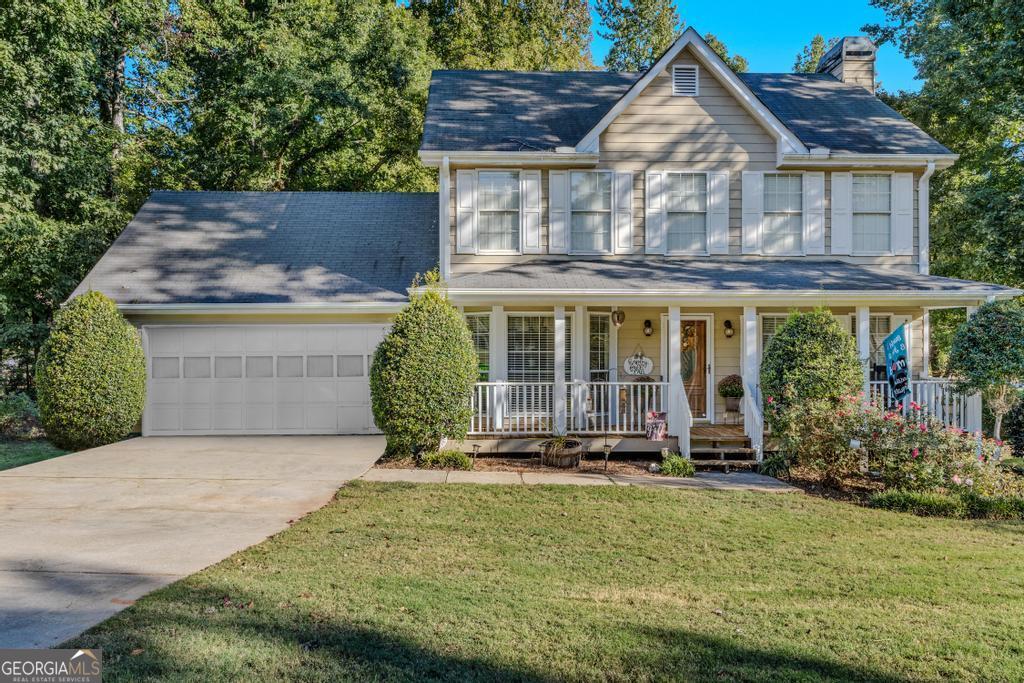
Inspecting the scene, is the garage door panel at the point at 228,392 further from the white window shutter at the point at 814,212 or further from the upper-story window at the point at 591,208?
the white window shutter at the point at 814,212

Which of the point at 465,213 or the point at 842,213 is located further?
the point at 842,213

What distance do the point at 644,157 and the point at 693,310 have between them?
3.01 meters

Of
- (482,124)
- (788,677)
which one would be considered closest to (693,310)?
(482,124)

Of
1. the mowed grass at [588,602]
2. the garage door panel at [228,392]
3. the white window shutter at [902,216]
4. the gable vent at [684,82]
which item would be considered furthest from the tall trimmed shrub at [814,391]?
the garage door panel at [228,392]

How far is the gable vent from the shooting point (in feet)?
39.4

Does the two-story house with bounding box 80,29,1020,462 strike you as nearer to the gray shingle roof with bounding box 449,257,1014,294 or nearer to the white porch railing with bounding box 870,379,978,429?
the gray shingle roof with bounding box 449,257,1014,294

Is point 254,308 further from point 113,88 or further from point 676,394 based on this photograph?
point 113,88

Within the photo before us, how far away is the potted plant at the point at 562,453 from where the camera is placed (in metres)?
9.63

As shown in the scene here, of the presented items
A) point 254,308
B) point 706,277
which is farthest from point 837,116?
point 254,308

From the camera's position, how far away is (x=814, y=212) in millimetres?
12125

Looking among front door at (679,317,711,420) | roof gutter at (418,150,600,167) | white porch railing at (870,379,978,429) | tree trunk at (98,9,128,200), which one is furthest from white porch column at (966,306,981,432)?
tree trunk at (98,9,128,200)

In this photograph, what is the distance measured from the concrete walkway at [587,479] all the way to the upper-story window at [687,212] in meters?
4.80

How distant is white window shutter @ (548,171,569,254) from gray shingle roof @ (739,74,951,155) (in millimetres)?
4070

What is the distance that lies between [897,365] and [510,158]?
7.29m
